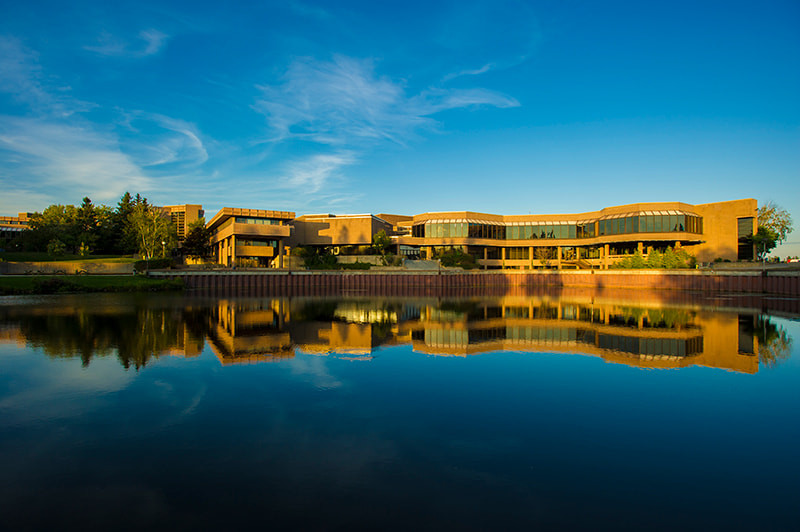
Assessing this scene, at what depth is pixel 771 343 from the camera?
20.2 meters

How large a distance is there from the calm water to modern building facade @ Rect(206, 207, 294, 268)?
6690cm

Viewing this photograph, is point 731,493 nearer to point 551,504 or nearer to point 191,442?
point 551,504

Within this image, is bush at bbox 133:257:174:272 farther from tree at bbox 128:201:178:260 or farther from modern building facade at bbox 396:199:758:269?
modern building facade at bbox 396:199:758:269

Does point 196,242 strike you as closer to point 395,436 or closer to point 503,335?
point 503,335

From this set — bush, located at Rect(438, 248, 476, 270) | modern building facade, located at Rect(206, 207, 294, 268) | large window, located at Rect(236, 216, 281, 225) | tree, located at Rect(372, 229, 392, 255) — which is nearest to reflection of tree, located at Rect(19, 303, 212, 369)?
modern building facade, located at Rect(206, 207, 294, 268)

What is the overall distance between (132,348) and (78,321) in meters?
11.0

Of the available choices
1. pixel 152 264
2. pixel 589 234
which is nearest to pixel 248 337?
pixel 152 264

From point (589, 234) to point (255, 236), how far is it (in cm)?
7181

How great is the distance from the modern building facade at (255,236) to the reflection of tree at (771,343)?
75297 mm

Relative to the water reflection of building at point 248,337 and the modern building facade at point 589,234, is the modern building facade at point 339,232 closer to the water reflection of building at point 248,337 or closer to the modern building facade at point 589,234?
the modern building facade at point 589,234

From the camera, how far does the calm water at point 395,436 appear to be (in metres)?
6.14

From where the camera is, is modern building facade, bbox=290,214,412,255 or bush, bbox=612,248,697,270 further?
modern building facade, bbox=290,214,412,255

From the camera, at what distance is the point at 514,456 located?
7891 mm

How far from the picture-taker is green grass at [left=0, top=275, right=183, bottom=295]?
160 feet
